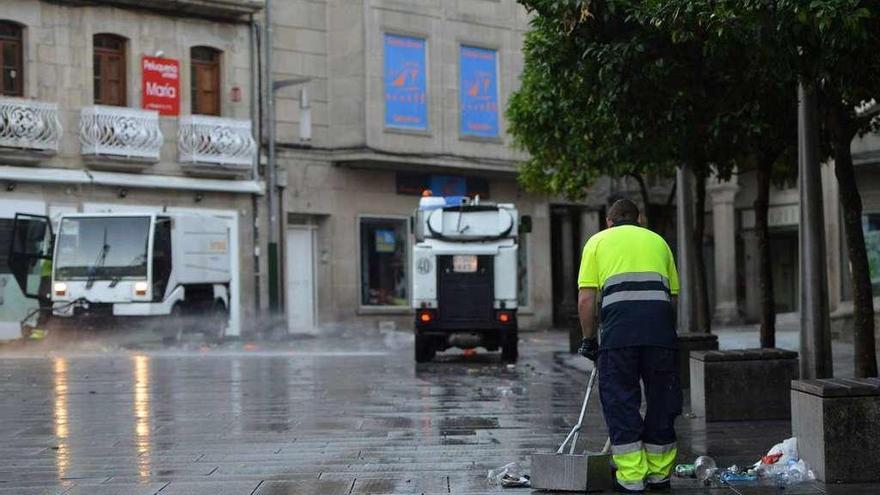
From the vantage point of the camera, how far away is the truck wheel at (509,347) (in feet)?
73.6

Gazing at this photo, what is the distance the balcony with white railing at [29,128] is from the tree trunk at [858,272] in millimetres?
20350

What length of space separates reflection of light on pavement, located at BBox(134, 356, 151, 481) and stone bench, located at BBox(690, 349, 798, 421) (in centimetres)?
506

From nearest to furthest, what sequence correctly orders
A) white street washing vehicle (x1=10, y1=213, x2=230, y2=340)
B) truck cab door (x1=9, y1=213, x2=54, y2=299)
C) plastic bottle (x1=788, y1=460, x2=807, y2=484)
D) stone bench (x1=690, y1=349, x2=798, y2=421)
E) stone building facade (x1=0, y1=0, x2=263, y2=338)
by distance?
plastic bottle (x1=788, y1=460, x2=807, y2=484), stone bench (x1=690, y1=349, x2=798, y2=421), white street washing vehicle (x1=10, y1=213, x2=230, y2=340), truck cab door (x1=9, y1=213, x2=54, y2=299), stone building facade (x1=0, y1=0, x2=263, y2=338)

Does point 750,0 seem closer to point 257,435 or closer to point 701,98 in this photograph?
point 701,98

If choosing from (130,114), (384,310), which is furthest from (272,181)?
(384,310)

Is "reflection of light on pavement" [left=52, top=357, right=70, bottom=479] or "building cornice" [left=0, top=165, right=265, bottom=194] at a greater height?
"building cornice" [left=0, top=165, right=265, bottom=194]

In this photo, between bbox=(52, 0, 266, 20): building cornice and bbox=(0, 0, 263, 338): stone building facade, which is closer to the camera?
bbox=(0, 0, 263, 338): stone building facade

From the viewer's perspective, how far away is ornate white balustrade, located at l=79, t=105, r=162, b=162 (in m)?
30.0

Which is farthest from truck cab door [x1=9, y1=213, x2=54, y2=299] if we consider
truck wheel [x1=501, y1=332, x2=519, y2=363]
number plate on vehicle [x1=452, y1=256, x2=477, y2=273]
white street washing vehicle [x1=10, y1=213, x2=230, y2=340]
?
truck wheel [x1=501, y1=332, x2=519, y2=363]

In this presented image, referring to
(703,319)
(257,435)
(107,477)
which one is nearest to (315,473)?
(107,477)

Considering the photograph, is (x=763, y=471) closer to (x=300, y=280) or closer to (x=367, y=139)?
(x=367, y=139)

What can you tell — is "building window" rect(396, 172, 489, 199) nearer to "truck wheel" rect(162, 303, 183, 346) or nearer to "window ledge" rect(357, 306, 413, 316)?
"window ledge" rect(357, 306, 413, 316)

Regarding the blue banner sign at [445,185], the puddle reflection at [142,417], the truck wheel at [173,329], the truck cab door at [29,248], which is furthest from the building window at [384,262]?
the puddle reflection at [142,417]

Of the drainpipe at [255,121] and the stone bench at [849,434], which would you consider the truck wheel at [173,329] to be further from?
the stone bench at [849,434]
